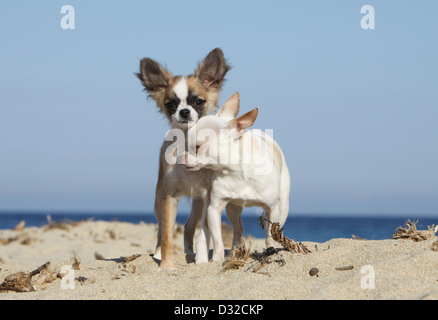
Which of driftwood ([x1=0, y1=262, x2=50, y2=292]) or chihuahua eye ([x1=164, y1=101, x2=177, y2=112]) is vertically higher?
chihuahua eye ([x1=164, y1=101, x2=177, y2=112])

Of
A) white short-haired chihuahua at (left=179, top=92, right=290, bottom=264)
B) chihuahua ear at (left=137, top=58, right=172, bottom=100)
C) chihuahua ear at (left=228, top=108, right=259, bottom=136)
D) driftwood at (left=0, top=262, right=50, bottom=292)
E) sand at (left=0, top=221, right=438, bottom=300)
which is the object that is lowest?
driftwood at (left=0, top=262, right=50, bottom=292)

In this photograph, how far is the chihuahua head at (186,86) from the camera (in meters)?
5.86

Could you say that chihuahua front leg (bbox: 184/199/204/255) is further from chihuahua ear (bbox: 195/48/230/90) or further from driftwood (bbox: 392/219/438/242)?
driftwood (bbox: 392/219/438/242)

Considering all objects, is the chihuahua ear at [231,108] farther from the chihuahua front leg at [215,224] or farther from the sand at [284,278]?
the sand at [284,278]

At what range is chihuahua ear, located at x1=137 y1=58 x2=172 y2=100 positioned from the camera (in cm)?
628

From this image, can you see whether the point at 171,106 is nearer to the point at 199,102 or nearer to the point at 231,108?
the point at 199,102

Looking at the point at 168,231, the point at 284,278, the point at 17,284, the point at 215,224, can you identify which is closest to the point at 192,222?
the point at 168,231

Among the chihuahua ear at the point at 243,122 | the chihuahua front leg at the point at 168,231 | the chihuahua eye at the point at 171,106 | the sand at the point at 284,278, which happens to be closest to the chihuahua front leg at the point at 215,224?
the sand at the point at 284,278

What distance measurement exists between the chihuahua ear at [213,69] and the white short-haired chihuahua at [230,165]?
35.2 inches

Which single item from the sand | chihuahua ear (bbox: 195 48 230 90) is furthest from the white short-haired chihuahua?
chihuahua ear (bbox: 195 48 230 90)

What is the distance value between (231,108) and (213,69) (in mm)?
1047

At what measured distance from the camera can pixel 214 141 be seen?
16.8ft

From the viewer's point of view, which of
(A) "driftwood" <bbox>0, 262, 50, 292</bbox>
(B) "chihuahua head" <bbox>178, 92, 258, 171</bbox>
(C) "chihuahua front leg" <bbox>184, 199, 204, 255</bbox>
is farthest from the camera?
(C) "chihuahua front leg" <bbox>184, 199, 204, 255</bbox>
